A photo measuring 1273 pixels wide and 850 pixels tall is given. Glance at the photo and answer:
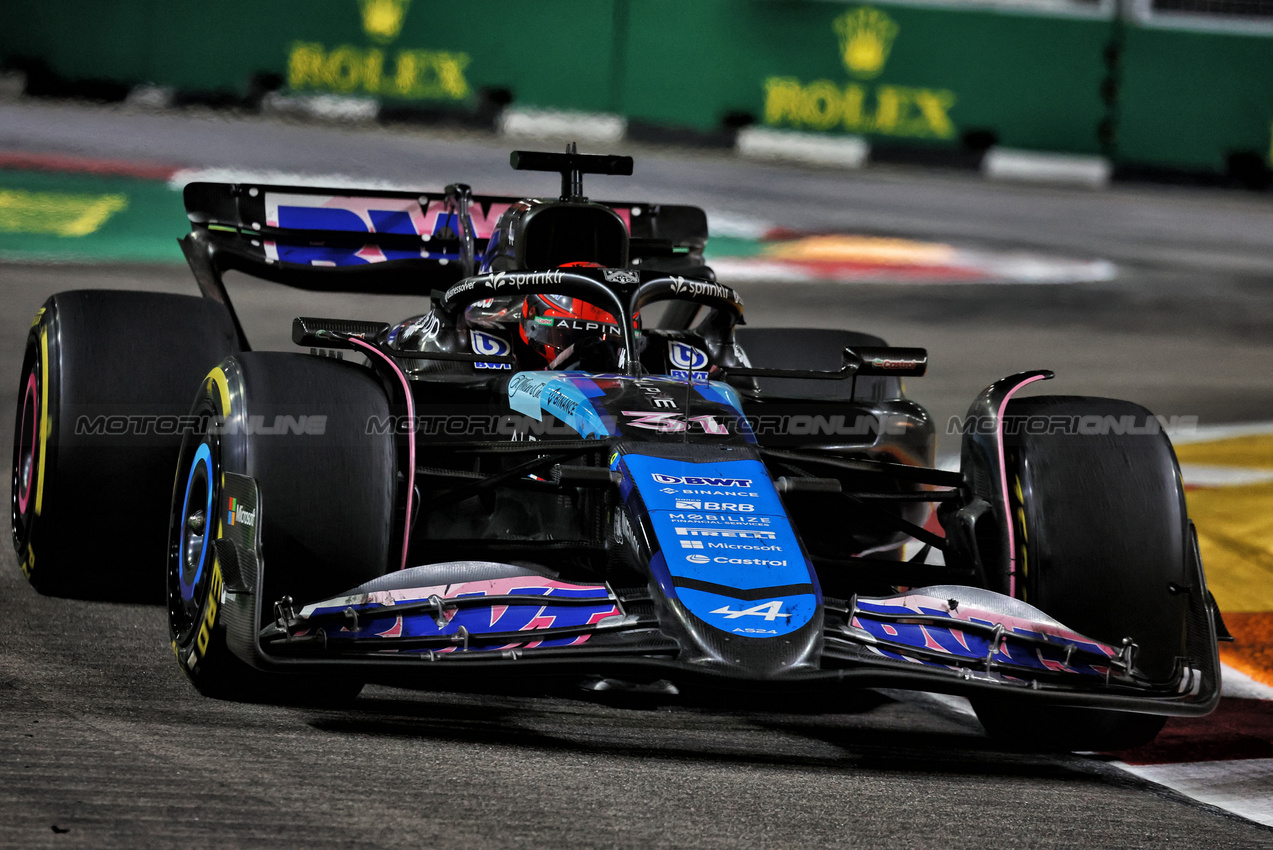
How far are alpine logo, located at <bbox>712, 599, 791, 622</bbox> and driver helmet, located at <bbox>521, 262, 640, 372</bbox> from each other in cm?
161

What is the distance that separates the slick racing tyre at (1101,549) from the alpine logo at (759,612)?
95 centimetres

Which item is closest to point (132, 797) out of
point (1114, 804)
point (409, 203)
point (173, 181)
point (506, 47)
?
point (1114, 804)

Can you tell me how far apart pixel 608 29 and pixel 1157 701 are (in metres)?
15.2

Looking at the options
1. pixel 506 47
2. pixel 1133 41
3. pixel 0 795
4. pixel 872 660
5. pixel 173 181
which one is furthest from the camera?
pixel 1133 41

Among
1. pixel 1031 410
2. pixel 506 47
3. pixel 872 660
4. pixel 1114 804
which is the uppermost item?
pixel 506 47

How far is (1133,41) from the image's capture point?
1978 cm

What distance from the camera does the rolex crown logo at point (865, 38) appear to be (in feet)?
63.0

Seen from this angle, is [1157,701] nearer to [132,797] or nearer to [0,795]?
[132,797]

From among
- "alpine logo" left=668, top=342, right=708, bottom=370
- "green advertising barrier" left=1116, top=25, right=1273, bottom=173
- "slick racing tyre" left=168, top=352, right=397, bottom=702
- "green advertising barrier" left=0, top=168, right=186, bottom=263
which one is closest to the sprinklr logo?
"slick racing tyre" left=168, top=352, right=397, bottom=702

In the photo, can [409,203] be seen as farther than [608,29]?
No

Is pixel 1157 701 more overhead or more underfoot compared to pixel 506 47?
more underfoot

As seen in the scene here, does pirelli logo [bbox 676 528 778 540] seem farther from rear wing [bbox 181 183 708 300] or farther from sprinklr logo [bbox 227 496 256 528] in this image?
rear wing [bbox 181 183 708 300]

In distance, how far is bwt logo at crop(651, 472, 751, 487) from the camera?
4250 millimetres

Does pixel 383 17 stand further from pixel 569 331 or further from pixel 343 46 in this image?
pixel 569 331
